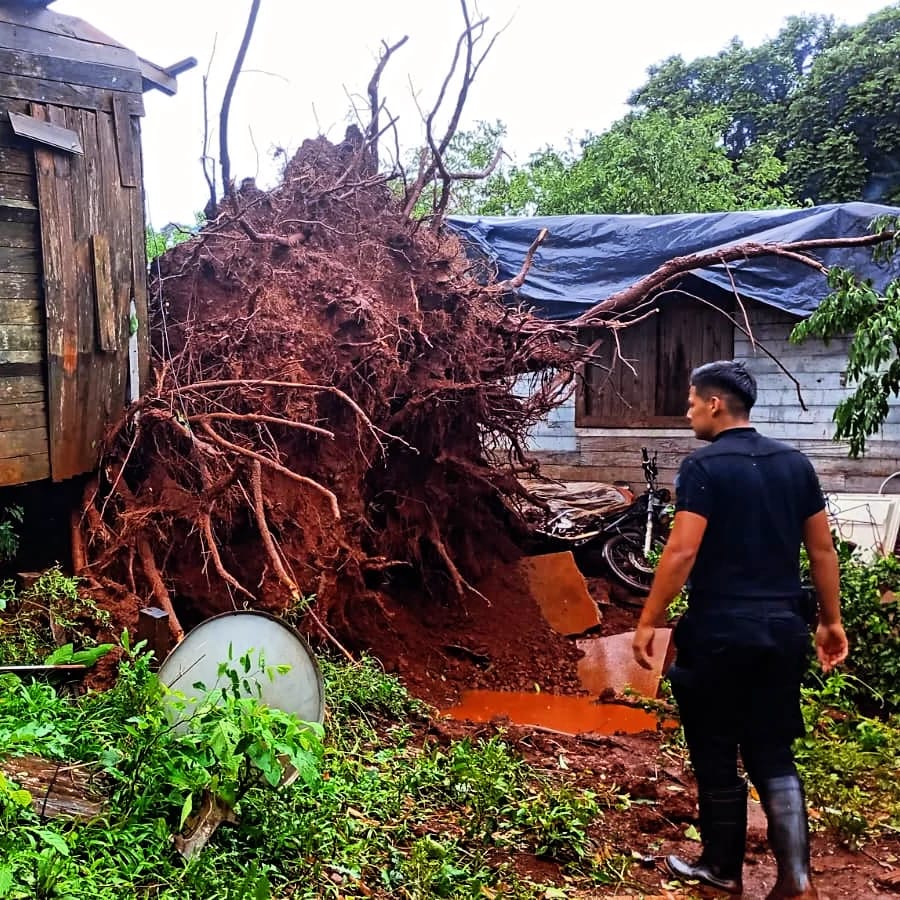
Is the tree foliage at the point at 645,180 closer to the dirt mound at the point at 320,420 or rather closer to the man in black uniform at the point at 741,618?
the dirt mound at the point at 320,420

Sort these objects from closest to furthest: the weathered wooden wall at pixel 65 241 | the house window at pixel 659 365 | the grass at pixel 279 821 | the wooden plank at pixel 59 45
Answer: the grass at pixel 279 821, the wooden plank at pixel 59 45, the weathered wooden wall at pixel 65 241, the house window at pixel 659 365

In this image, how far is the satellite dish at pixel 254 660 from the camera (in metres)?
3.47

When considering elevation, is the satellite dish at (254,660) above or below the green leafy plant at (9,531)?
below

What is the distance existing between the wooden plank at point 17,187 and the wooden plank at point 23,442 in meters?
1.35

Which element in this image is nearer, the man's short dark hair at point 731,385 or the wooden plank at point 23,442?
the man's short dark hair at point 731,385

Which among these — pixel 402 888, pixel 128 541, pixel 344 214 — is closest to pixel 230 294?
pixel 344 214

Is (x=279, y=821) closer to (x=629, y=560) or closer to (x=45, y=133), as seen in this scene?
(x=45, y=133)

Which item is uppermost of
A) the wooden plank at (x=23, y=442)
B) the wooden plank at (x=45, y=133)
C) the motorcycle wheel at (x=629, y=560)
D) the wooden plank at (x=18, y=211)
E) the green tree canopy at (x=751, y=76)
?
the green tree canopy at (x=751, y=76)

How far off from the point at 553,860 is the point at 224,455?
3.13 metres

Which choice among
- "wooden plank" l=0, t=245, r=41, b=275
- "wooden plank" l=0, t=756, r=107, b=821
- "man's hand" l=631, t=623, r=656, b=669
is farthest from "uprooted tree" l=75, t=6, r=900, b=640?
"man's hand" l=631, t=623, r=656, b=669

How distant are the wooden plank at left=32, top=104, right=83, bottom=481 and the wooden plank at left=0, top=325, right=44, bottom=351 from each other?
58 millimetres

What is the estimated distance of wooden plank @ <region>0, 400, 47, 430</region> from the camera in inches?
188

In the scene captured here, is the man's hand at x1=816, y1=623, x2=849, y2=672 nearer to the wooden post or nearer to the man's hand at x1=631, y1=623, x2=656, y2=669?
the man's hand at x1=631, y1=623, x2=656, y2=669

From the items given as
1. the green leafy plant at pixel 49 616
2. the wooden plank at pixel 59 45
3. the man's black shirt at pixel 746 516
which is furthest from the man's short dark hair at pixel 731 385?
the wooden plank at pixel 59 45
